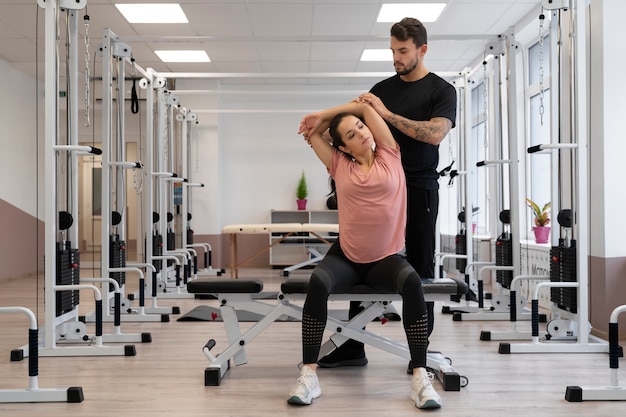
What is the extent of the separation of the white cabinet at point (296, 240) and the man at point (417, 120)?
15.9ft

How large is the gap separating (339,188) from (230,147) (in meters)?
6.19

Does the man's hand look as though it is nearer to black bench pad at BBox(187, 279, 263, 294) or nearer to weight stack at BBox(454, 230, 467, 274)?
black bench pad at BBox(187, 279, 263, 294)

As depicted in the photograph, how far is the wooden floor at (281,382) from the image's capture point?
2273 mm

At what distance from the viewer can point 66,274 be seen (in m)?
3.23

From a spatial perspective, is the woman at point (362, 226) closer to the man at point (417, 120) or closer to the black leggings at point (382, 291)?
the black leggings at point (382, 291)

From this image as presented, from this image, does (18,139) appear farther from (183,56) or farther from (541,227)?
(541,227)

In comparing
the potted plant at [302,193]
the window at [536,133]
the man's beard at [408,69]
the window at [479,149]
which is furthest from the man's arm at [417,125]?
the potted plant at [302,193]

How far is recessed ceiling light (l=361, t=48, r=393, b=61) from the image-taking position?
6777 mm

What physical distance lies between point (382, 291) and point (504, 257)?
1887mm

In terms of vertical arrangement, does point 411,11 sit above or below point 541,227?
above

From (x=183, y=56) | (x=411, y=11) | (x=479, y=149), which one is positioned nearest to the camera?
(x=411, y=11)

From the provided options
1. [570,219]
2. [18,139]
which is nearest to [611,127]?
[570,219]

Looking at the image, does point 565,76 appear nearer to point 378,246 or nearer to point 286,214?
point 378,246

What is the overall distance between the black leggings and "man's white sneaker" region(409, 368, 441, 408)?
0.13 ft
